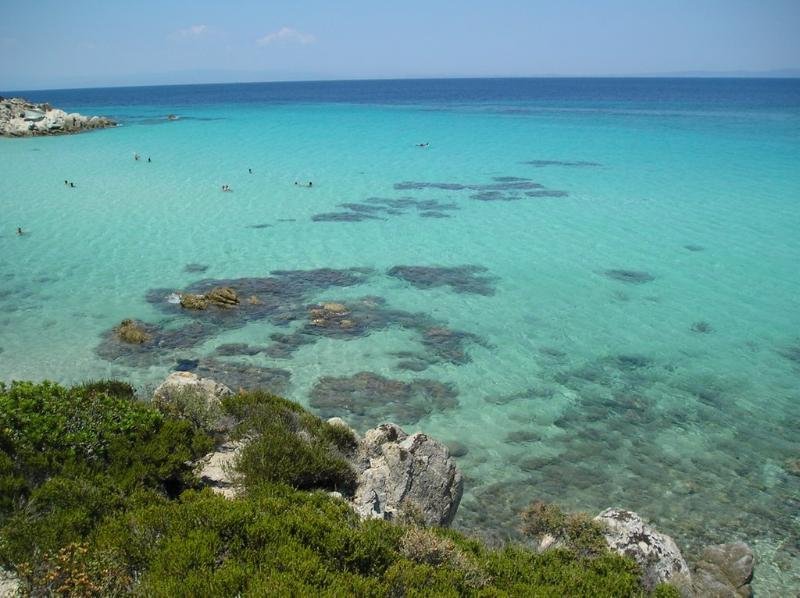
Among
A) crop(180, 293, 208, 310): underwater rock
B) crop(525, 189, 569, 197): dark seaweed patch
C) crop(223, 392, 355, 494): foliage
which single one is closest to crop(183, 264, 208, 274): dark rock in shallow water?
crop(180, 293, 208, 310): underwater rock

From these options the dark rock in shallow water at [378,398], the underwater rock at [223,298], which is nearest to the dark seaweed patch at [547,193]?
the underwater rock at [223,298]

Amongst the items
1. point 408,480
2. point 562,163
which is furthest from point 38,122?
point 408,480

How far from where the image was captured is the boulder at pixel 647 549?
27.0 feet

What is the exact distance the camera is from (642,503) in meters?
11.2

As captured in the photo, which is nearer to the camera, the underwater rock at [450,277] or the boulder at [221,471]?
the boulder at [221,471]

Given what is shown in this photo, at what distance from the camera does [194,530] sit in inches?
263

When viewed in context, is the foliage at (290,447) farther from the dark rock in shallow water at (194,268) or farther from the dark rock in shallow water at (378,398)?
the dark rock in shallow water at (194,268)

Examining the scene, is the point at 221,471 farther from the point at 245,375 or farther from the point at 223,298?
the point at 223,298

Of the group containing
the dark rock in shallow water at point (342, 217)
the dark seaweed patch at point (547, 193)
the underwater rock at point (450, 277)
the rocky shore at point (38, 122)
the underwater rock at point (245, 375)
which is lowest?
the underwater rock at point (245, 375)

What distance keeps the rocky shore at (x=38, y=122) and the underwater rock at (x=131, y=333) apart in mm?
62952

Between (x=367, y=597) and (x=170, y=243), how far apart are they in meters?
24.7

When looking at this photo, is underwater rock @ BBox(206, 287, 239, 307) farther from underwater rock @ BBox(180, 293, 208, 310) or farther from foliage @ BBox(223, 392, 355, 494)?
foliage @ BBox(223, 392, 355, 494)

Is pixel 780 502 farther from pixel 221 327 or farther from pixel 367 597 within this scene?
pixel 221 327

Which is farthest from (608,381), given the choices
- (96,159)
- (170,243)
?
(96,159)
